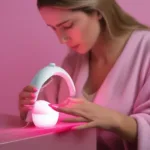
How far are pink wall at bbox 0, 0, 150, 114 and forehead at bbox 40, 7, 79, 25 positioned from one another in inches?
15.1

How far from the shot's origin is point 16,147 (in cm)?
58

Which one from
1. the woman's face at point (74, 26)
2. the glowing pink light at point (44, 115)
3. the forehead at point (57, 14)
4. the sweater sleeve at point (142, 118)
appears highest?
the forehead at point (57, 14)

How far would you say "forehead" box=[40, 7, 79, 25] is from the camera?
773mm

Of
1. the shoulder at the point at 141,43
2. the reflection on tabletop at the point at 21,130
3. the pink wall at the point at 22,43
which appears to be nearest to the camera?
the reflection on tabletop at the point at 21,130

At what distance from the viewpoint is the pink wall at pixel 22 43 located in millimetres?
1150

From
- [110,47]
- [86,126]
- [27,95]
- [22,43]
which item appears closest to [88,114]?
[86,126]

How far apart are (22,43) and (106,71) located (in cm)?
39

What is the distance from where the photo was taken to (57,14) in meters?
0.77

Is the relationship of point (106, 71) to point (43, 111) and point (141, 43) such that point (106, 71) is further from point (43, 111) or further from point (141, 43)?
point (43, 111)

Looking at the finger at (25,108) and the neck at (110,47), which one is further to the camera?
the neck at (110,47)

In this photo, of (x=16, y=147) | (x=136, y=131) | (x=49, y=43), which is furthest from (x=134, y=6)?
(x=16, y=147)

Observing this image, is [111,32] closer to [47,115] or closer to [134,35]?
[134,35]

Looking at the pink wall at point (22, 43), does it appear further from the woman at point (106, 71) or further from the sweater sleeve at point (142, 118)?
the sweater sleeve at point (142, 118)

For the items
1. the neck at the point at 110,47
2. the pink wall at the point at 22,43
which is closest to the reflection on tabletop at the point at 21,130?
the neck at the point at 110,47
